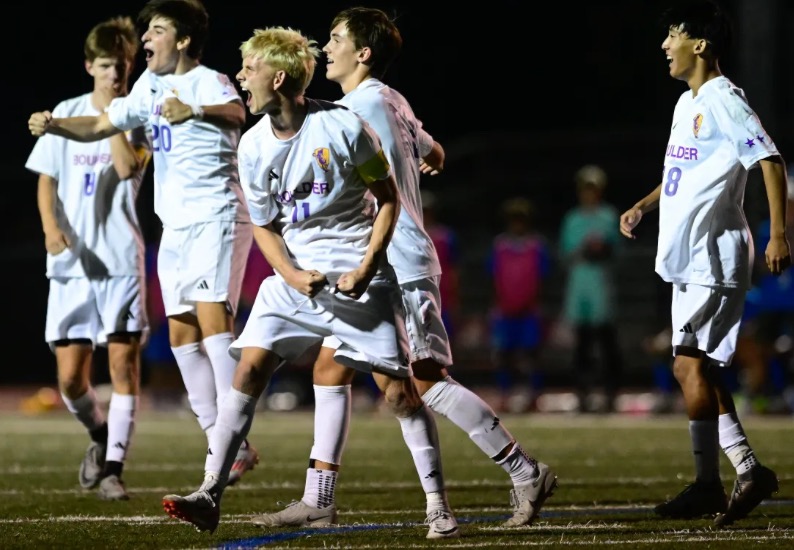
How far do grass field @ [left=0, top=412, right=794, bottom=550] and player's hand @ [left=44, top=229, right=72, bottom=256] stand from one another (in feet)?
3.90

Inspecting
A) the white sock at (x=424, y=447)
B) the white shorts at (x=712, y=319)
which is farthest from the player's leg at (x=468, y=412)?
the white shorts at (x=712, y=319)

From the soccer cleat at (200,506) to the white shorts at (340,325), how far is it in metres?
0.54

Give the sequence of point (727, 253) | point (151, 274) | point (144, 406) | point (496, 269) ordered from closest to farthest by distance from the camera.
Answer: point (727, 253) < point (496, 269) < point (151, 274) < point (144, 406)

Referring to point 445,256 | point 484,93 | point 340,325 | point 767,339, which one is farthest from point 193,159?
point 484,93

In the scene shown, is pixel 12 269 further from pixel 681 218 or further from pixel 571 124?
pixel 681 218

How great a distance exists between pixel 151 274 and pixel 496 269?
366cm

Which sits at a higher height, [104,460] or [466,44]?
[466,44]

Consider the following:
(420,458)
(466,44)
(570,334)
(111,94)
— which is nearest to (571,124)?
(466,44)

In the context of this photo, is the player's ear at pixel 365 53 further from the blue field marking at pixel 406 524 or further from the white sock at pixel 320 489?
the blue field marking at pixel 406 524

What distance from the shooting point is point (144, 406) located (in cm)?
1648

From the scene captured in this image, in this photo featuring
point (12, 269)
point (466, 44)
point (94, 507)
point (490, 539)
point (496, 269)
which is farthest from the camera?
point (466, 44)

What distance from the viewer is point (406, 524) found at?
5.66 m

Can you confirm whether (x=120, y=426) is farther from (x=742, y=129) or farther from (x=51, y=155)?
(x=742, y=129)

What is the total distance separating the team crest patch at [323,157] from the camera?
17.1 ft
